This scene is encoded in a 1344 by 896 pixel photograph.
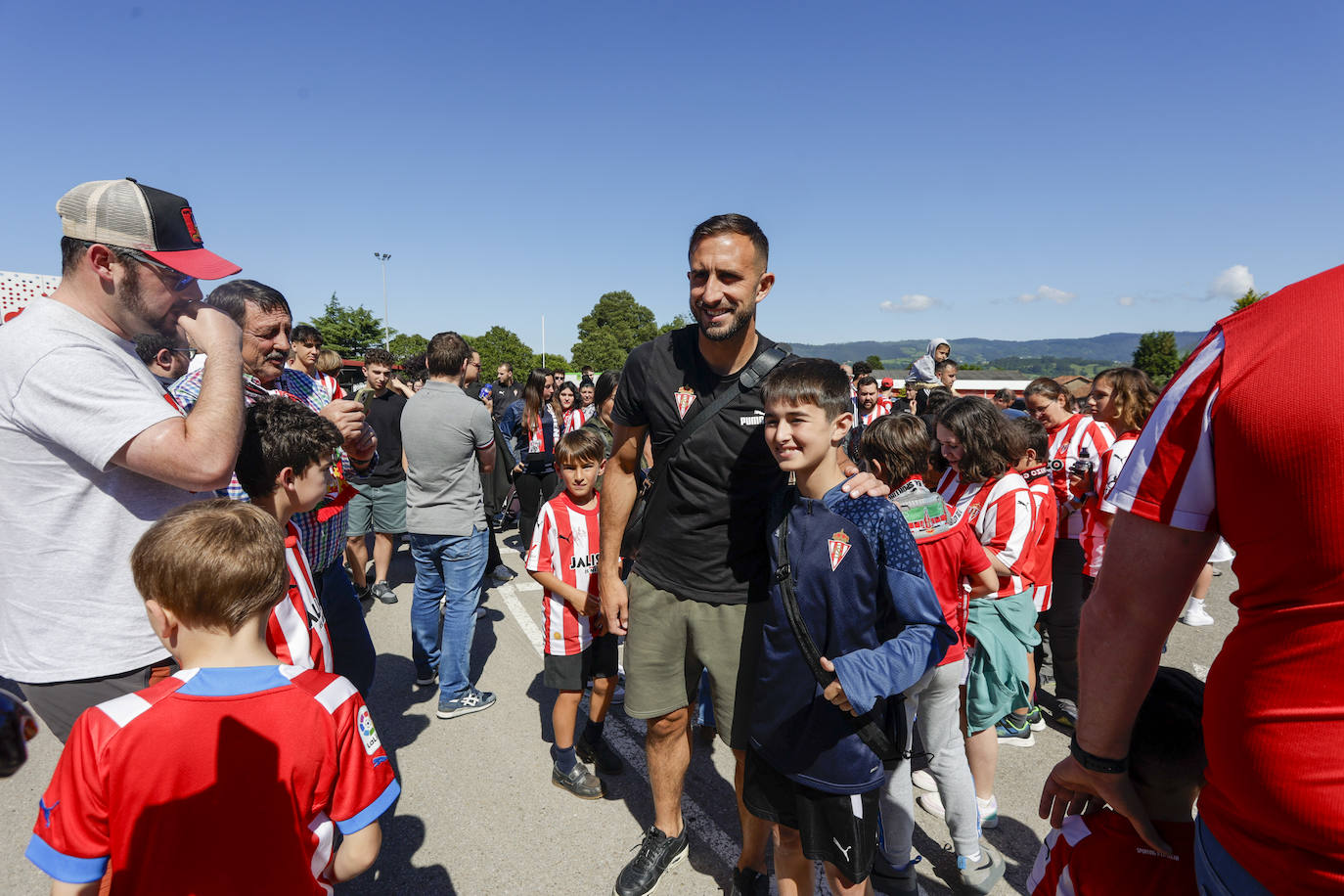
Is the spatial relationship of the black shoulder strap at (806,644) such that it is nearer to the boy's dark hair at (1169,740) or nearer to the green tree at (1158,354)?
the boy's dark hair at (1169,740)

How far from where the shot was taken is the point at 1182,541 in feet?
3.40

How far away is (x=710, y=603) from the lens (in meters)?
2.48

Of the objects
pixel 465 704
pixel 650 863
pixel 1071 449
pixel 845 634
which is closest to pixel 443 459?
pixel 465 704

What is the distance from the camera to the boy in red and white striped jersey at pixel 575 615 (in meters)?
3.28

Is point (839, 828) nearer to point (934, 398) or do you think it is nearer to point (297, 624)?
point (297, 624)

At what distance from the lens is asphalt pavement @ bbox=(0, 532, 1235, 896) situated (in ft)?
8.87

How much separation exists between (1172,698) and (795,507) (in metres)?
1.08

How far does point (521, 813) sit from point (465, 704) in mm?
1147

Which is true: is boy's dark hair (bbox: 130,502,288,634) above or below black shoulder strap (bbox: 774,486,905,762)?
above

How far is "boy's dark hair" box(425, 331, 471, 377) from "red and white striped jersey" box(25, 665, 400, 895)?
10.6ft

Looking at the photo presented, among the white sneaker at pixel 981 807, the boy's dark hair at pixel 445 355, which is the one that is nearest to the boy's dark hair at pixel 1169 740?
the white sneaker at pixel 981 807

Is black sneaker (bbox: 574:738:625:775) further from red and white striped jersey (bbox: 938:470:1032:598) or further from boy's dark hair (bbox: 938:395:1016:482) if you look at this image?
boy's dark hair (bbox: 938:395:1016:482)

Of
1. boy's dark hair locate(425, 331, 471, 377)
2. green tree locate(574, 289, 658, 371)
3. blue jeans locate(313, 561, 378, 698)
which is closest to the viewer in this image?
blue jeans locate(313, 561, 378, 698)

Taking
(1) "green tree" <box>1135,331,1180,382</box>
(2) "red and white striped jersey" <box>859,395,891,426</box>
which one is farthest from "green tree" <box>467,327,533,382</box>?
(1) "green tree" <box>1135,331,1180,382</box>
